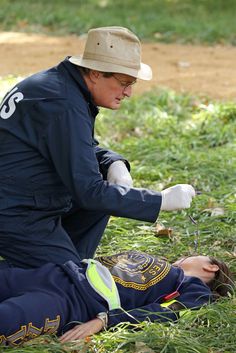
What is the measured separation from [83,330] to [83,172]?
66 cm

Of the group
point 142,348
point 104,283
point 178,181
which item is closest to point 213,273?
point 104,283

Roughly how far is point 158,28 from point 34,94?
7.11 meters

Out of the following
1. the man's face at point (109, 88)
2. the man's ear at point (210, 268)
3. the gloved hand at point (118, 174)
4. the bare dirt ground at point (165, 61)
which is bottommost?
the bare dirt ground at point (165, 61)

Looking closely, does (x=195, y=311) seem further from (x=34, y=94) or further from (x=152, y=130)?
(x=152, y=130)

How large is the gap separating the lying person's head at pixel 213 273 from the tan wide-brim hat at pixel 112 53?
0.93 meters

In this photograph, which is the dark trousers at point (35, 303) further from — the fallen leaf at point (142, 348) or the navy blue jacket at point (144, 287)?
the fallen leaf at point (142, 348)

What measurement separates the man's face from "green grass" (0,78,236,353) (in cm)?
101

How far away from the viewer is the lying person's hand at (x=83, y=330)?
370cm

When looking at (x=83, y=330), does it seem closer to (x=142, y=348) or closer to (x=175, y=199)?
(x=142, y=348)

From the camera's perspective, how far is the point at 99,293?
3.85 meters

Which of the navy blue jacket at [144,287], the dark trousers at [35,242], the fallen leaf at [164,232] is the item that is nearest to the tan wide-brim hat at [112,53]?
the dark trousers at [35,242]

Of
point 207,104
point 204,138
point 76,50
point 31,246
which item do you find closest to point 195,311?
point 31,246

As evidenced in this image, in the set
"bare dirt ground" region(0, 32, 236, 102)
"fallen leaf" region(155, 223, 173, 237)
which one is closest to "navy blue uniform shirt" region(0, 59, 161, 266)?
"fallen leaf" region(155, 223, 173, 237)

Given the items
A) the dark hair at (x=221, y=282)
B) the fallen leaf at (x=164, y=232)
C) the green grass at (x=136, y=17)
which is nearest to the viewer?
the dark hair at (x=221, y=282)
